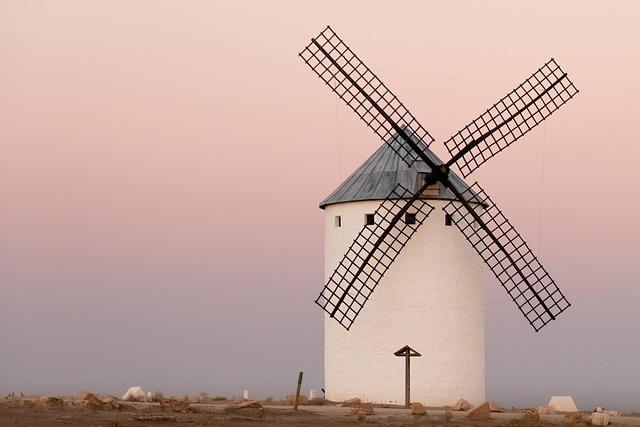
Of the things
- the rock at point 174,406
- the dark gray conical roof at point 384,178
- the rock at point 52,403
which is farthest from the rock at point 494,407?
the rock at point 52,403

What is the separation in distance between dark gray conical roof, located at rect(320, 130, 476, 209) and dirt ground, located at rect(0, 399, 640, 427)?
655cm

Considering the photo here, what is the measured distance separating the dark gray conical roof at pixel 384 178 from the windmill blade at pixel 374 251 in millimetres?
427

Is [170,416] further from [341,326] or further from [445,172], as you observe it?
[445,172]

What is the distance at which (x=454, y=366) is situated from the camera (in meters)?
32.0

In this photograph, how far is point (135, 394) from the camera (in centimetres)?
3272

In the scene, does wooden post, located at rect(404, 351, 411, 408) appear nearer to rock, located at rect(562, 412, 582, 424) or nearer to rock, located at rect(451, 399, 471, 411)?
rock, located at rect(451, 399, 471, 411)

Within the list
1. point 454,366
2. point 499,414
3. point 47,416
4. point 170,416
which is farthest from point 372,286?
point 47,416

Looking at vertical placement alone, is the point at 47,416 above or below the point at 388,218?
below

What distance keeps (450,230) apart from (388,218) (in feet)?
6.11

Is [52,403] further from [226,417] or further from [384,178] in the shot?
[384,178]

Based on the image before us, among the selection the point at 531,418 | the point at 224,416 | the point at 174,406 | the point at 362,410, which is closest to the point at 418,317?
the point at 362,410

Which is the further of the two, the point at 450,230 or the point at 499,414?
the point at 450,230

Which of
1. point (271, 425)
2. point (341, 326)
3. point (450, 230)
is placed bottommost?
point (271, 425)

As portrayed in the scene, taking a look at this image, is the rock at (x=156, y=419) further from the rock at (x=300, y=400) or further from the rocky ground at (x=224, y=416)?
the rock at (x=300, y=400)
